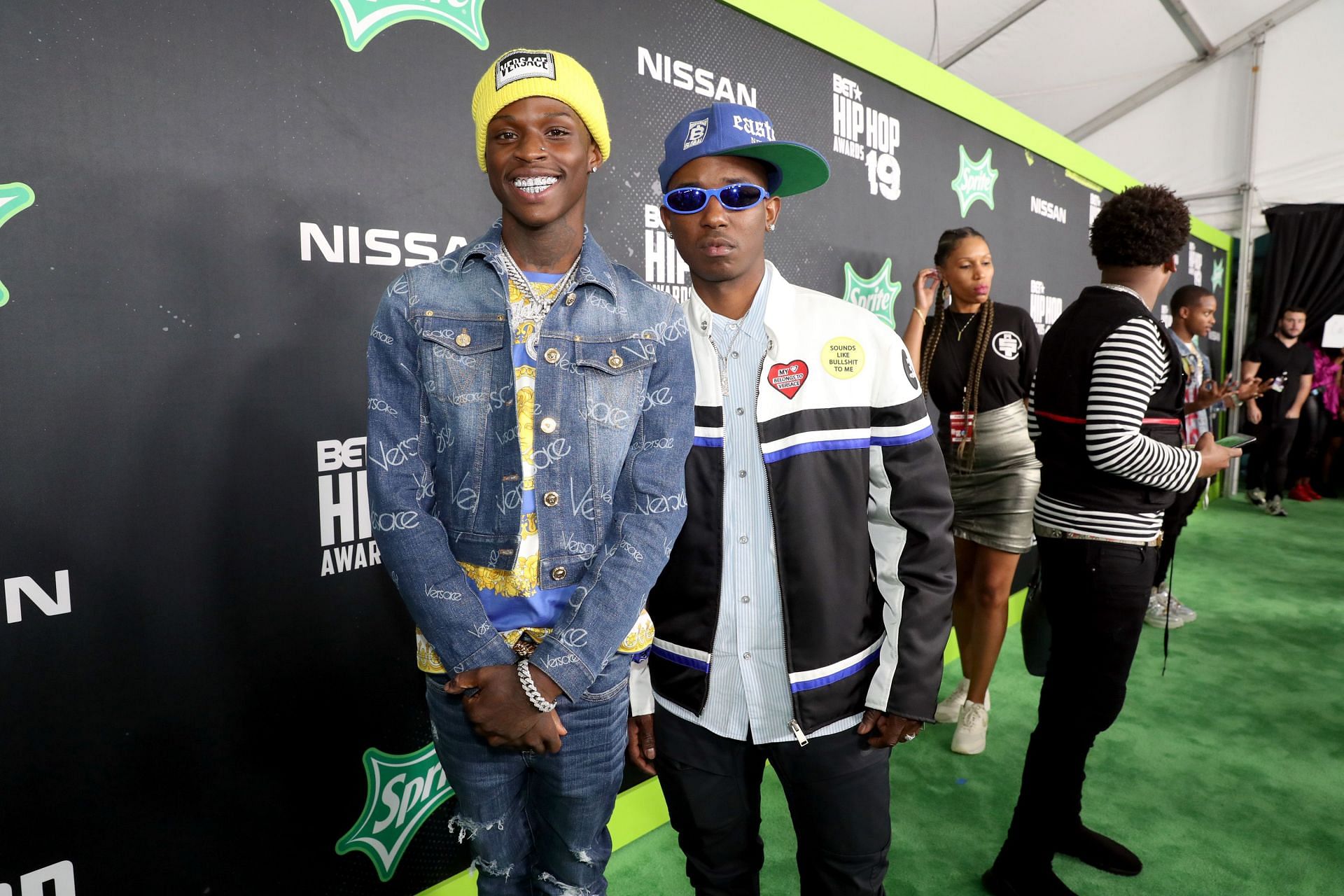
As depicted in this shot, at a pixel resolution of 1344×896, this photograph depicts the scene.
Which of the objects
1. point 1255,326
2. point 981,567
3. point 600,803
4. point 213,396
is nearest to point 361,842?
point 600,803

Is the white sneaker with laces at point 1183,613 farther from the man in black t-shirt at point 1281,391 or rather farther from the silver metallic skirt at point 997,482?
the man in black t-shirt at point 1281,391

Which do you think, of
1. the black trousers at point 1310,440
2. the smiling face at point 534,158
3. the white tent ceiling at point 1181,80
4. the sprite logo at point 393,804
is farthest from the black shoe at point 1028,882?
the black trousers at point 1310,440

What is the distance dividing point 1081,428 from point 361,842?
1956 mm

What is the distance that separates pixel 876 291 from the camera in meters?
3.43

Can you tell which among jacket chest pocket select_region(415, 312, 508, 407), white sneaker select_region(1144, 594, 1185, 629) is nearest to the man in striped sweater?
jacket chest pocket select_region(415, 312, 508, 407)

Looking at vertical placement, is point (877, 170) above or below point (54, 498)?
above

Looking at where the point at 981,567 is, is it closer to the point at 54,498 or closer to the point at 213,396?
the point at 213,396

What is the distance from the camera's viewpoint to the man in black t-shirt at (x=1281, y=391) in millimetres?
7383

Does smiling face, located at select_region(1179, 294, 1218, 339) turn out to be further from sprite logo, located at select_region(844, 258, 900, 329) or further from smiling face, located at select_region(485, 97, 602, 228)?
smiling face, located at select_region(485, 97, 602, 228)

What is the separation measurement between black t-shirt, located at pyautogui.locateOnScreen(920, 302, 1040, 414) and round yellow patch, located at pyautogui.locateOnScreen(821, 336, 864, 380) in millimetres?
1947

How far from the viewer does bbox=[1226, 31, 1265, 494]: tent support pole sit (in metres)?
8.62

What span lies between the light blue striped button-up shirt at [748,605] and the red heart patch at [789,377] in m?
0.03

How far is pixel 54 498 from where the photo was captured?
1.39 metres

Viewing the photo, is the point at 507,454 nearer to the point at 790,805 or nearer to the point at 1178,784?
the point at 790,805
